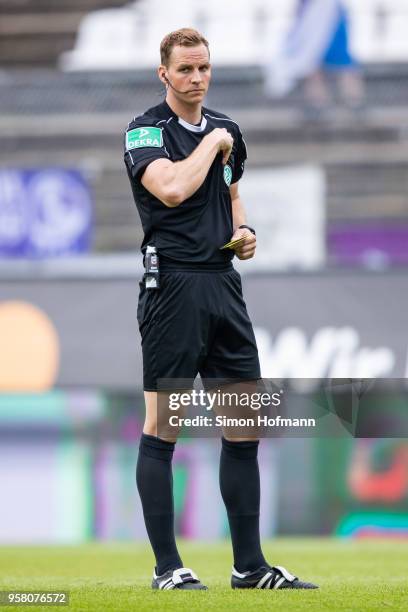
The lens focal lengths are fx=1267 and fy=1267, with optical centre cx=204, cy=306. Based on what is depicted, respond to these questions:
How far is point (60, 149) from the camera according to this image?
33.6 feet

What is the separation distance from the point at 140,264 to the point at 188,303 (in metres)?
4.71

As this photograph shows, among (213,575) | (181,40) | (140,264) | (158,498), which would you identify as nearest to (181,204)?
(181,40)

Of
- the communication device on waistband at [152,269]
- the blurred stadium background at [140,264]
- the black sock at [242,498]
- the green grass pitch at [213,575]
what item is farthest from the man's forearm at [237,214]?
the blurred stadium background at [140,264]

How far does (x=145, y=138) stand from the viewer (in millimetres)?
3600

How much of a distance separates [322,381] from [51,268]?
457cm

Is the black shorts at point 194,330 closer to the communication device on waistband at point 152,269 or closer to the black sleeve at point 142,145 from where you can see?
the communication device on waistband at point 152,269

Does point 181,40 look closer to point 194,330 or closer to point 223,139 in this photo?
point 223,139

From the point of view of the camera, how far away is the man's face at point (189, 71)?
11.7 feet

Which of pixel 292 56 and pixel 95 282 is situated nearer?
pixel 95 282

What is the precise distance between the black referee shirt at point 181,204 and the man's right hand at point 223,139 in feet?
0.15

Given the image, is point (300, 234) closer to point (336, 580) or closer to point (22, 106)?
point (22, 106)

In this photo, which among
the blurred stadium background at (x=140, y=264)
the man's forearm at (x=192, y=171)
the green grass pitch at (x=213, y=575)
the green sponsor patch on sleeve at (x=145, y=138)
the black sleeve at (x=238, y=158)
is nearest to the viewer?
the green grass pitch at (x=213, y=575)

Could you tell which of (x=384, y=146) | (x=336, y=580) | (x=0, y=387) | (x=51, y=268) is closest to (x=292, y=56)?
(x=384, y=146)

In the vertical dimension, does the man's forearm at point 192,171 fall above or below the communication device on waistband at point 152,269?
above
